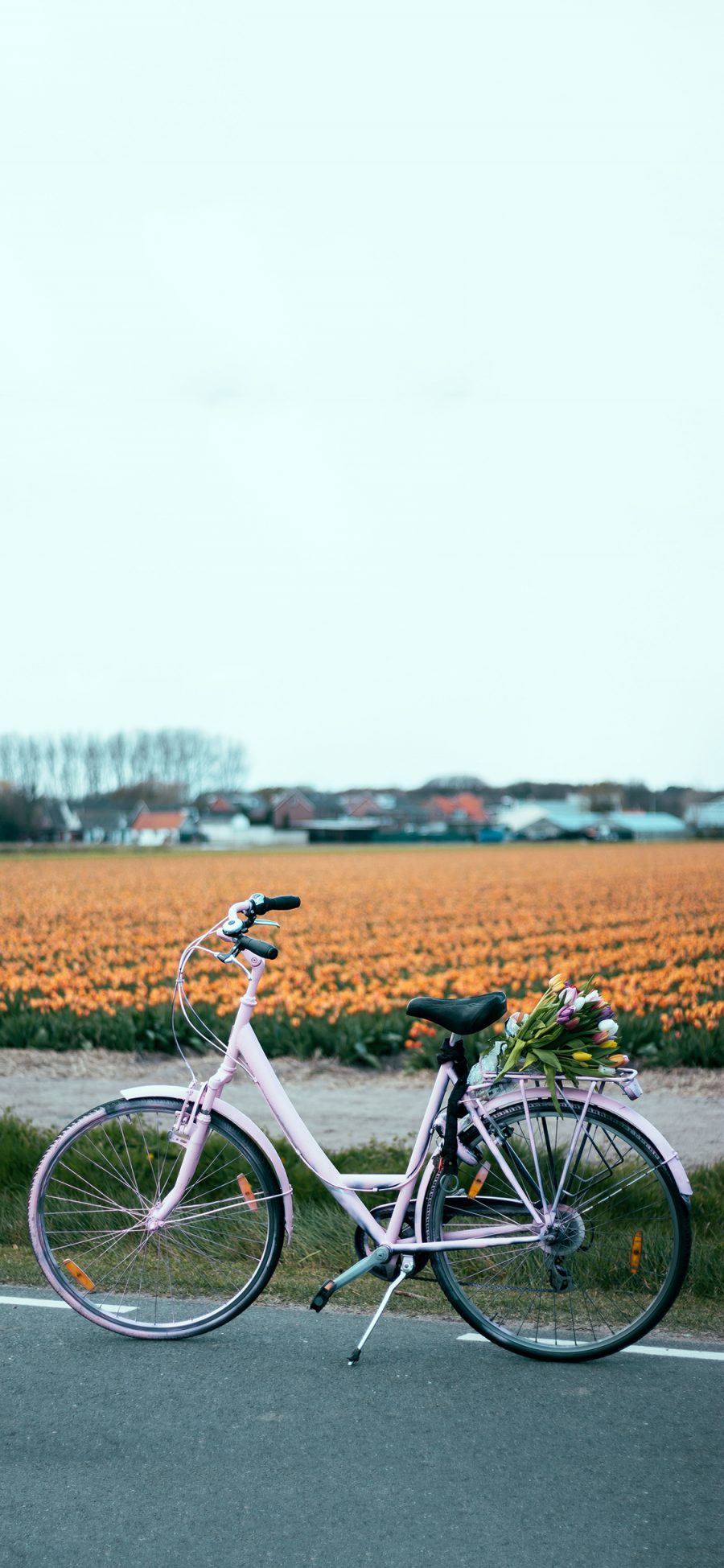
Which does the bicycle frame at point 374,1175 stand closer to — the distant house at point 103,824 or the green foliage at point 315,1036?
the green foliage at point 315,1036

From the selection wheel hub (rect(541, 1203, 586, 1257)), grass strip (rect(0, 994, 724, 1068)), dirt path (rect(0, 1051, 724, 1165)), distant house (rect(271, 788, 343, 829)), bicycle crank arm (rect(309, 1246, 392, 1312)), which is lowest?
dirt path (rect(0, 1051, 724, 1165))

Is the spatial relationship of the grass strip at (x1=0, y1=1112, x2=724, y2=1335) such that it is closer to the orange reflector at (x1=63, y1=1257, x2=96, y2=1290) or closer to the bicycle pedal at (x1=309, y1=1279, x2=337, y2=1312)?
the bicycle pedal at (x1=309, y1=1279, x2=337, y2=1312)

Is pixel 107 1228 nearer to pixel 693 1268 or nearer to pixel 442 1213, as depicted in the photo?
pixel 442 1213

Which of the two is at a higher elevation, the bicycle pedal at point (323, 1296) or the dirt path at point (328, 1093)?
the bicycle pedal at point (323, 1296)

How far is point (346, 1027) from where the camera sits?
35.9ft

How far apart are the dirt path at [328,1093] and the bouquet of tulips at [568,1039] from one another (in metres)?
3.15

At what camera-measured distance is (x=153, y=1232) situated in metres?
4.59

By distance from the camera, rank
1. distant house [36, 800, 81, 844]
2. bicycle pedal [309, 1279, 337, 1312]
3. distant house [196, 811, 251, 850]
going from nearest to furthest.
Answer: bicycle pedal [309, 1279, 337, 1312], distant house [36, 800, 81, 844], distant house [196, 811, 251, 850]

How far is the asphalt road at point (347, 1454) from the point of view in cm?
310

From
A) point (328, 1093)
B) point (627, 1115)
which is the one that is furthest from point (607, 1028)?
point (328, 1093)

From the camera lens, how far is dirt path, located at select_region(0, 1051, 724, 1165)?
26.7 feet

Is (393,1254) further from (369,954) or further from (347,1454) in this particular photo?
(369,954)

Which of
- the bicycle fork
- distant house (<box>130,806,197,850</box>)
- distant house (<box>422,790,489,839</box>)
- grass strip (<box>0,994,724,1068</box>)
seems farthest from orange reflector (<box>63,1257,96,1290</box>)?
distant house (<box>422,790,489,839</box>)

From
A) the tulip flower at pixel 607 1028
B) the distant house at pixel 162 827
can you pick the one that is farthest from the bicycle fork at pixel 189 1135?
the distant house at pixel 162 827
